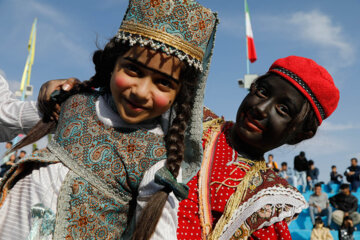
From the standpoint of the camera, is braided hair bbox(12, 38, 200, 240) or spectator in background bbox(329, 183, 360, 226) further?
spectator in background bbox(329, 183, 360, 226)

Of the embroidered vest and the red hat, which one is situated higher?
the red hat

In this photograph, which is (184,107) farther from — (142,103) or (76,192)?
(76,192)

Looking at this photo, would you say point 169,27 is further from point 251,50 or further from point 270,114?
point 251,50

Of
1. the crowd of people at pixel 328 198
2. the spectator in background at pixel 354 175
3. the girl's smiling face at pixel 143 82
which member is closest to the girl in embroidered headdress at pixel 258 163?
the girl's smiling face at pixel 143 82

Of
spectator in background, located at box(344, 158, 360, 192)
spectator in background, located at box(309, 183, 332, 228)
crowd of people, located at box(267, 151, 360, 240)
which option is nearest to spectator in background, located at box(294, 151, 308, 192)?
crowd of people, located at box(267, 151, 360, 240)

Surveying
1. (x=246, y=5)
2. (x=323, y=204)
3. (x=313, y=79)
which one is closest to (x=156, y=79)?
(x=313, y=79)

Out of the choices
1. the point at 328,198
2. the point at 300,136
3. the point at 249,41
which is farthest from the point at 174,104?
the point at 249,41

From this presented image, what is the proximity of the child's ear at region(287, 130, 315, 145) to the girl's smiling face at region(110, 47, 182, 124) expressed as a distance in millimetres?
952

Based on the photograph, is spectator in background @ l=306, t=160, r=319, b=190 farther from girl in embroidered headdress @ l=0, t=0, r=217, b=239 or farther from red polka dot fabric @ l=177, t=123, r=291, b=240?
girl in embroidered headdress @ l=0, t=0, r=217, b=239

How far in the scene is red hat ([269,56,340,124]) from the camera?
81.4 inches

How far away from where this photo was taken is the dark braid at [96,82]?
1676mm

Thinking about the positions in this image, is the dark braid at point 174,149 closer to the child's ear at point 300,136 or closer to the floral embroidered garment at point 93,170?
the floral embroidered garment at point 93,170

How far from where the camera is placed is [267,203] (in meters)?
2.04

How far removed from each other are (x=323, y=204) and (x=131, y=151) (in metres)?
9.04
